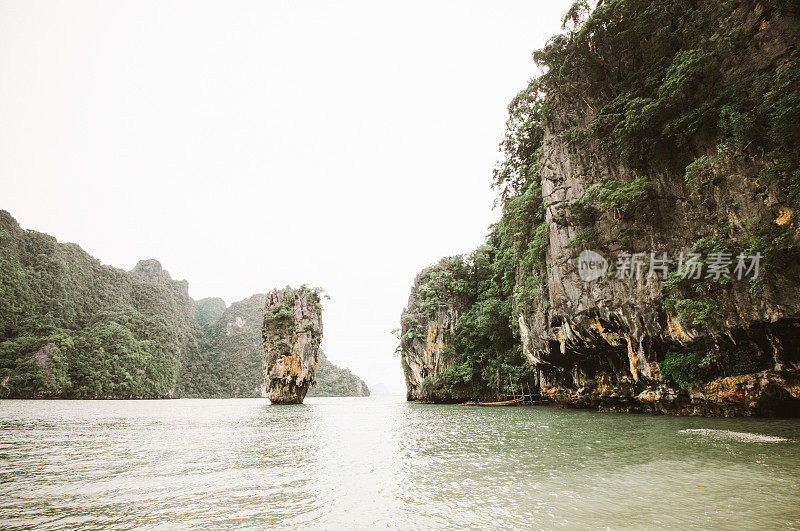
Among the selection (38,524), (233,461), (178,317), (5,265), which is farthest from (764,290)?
(178,317)

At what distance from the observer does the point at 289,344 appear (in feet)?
114

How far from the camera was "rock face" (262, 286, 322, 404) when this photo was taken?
34781 mm

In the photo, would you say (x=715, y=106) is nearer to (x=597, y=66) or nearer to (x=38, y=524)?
(x=597, y=66)

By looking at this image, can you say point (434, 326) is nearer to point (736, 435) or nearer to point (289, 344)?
point (289, 344)

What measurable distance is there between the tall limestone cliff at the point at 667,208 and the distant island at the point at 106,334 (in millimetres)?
59443

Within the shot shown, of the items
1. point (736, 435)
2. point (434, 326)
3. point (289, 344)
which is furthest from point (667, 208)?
point (289, 344)

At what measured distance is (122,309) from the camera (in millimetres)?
66250

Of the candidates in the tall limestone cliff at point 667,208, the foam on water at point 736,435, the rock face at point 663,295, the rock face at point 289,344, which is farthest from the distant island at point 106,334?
the foam on water at point 736,435

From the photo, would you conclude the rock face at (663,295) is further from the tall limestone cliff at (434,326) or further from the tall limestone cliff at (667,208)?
the tall limestone cliff at (434,326)

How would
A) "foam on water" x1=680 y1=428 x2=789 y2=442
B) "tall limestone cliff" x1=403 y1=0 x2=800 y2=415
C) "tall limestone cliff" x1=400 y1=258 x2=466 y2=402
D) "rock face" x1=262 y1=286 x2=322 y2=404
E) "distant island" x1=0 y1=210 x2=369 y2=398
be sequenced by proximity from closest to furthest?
"foam on water" x1=680 y1=428 x2=789 y2=442 → "tall limestone cliff" x1=403 y1=0 x2=800 y2=415 → "tall limestone cliff" x1=400 y1=258 x2=466 y2=402 → "rock face" x1=262 y1=286 x2=322 y2=404 → "distant island" x1=0 y1=210 x2=369 y2=398

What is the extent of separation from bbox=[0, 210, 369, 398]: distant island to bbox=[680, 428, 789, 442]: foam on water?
203 feet

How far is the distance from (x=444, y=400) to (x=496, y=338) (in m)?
8.24

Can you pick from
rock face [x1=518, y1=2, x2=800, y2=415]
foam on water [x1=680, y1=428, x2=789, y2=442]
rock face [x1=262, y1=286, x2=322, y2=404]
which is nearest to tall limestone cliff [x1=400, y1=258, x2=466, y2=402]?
rock face [x1=518, y1=2, x2=800, y2=415]

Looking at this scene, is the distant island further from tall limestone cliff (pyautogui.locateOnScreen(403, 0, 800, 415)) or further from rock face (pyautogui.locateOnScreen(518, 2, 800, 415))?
tall limestone cliff (pyautogui.locateOnScreen(403, 0, 800, 415))
